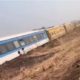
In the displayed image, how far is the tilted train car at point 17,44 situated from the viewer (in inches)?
814

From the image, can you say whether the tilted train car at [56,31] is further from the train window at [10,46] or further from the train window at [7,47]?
the train window at [7,47]

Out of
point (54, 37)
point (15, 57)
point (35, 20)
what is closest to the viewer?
point (15, 57)

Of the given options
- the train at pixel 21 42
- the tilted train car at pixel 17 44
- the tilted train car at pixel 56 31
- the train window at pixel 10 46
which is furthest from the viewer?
the tilted train car at pixel 56 31

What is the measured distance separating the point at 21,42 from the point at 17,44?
104 cm

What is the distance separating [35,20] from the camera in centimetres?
9138

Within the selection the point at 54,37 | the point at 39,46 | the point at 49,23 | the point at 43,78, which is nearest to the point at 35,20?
the point at 49,23

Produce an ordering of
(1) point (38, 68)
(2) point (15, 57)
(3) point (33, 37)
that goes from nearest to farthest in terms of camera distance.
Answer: (1) point (38, 68) → (2) point (15, 57) → (3) point (33, 37)

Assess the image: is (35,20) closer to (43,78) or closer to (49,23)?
(49,23)

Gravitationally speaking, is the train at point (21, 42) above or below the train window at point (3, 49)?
below

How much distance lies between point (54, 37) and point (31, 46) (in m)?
10.5

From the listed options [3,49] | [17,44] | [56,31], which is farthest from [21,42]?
[56,31]

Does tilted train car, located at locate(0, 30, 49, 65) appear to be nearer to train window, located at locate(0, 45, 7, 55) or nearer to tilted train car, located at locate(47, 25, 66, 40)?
train window, located at locate(0, 45, 7, 55)

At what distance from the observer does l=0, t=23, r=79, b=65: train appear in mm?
20856

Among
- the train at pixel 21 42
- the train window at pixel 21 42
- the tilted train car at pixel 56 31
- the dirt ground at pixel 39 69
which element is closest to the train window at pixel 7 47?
the train at pixel 21 42
